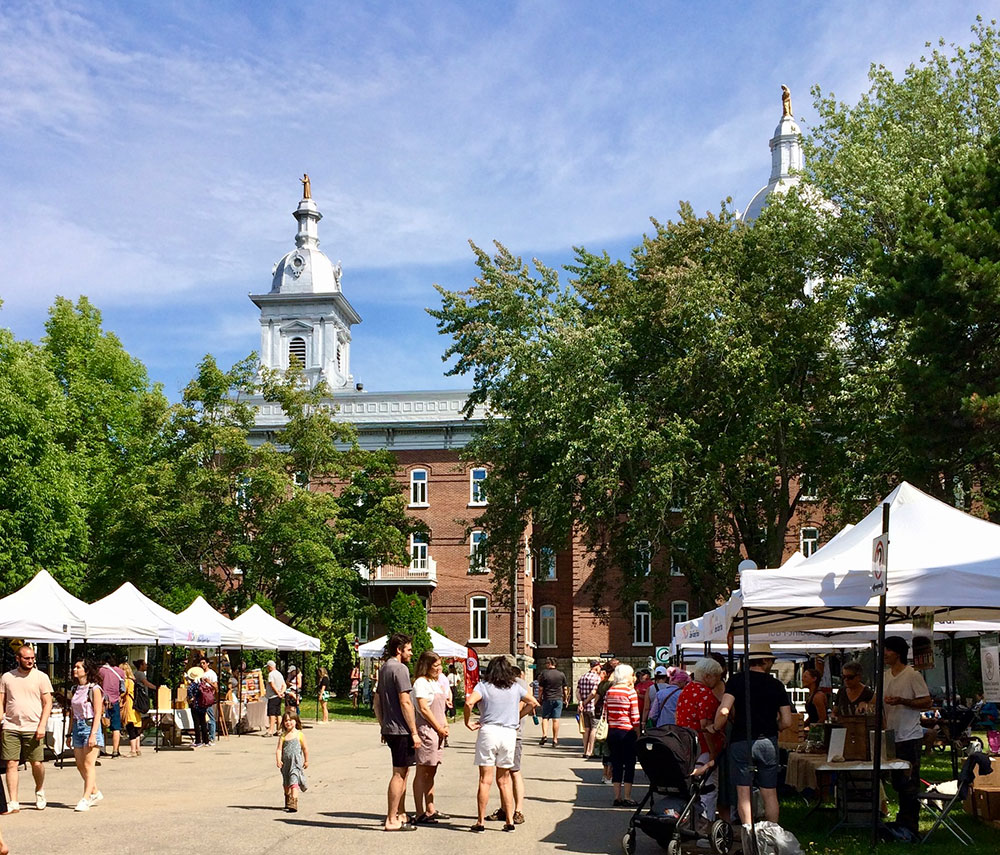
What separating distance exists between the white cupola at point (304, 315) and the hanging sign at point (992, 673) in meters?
55.7

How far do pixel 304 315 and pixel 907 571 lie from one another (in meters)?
64.0

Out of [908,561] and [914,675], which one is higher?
[908,561]

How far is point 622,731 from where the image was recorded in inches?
594

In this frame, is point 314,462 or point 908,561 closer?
point 908,561

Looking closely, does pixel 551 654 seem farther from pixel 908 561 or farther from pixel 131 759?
pixel 908 561

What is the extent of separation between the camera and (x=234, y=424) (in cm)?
4366

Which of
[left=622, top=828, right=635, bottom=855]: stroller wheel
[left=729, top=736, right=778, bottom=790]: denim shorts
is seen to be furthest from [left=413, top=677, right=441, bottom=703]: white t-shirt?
[left=729, top=736, right=778, bottom=790]: denim shorts

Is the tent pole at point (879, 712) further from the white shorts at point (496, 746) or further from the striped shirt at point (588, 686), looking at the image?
the striped shirt at point (588, 686)

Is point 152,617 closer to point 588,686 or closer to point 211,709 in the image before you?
point 211,709

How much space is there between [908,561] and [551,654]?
4865 cm

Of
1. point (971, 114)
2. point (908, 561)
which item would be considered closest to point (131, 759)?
point (908, 561)

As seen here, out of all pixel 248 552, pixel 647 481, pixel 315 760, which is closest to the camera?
pixel 315 760

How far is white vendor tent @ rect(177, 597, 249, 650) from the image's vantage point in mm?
26656

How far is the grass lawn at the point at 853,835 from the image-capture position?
Result: 10617 mm
